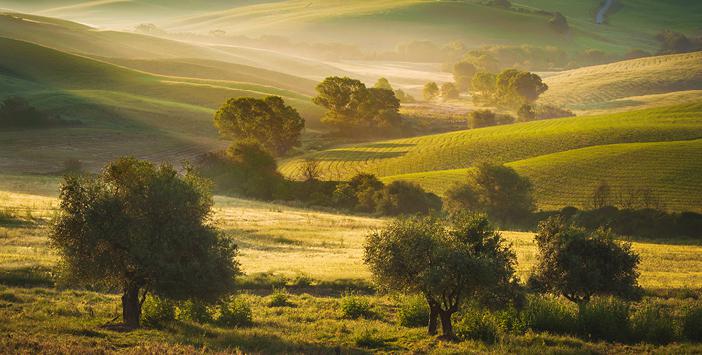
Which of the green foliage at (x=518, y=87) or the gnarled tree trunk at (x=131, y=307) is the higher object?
the green foliage at (x=518, y=87)

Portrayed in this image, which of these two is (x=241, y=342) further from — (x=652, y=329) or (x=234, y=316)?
(x=652, y=329)

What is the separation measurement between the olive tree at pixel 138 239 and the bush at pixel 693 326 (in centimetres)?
1675

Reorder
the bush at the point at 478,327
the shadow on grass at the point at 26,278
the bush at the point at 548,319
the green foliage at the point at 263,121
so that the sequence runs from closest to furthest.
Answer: the bush at the point at 478,327 < the bush at the point at 548,319 < the shadow on grass at the point at 26,278 < the green foliage at the point at 263,121

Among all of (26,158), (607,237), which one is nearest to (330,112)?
(26,158)

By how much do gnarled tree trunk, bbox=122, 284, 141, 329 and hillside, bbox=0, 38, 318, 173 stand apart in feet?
215

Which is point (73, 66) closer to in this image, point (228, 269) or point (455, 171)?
point (455, 171)

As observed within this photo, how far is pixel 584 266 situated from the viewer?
30125 mm

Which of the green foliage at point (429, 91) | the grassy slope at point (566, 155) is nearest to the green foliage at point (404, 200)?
Result: the grassy slope at point (566, 155)

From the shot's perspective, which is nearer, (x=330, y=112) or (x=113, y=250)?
(x=113, y=250)

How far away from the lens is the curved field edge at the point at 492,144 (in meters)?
96.4

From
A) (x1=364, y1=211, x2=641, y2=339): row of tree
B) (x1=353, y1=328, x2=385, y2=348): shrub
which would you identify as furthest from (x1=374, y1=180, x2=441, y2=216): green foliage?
(x1=353, y1=328, x2=385, y2=348): shrub

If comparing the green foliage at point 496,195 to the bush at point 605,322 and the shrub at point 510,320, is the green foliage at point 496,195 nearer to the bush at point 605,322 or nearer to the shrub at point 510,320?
the shrub at point 510,320

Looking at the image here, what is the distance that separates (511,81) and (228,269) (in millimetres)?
150303

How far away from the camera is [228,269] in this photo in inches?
990
